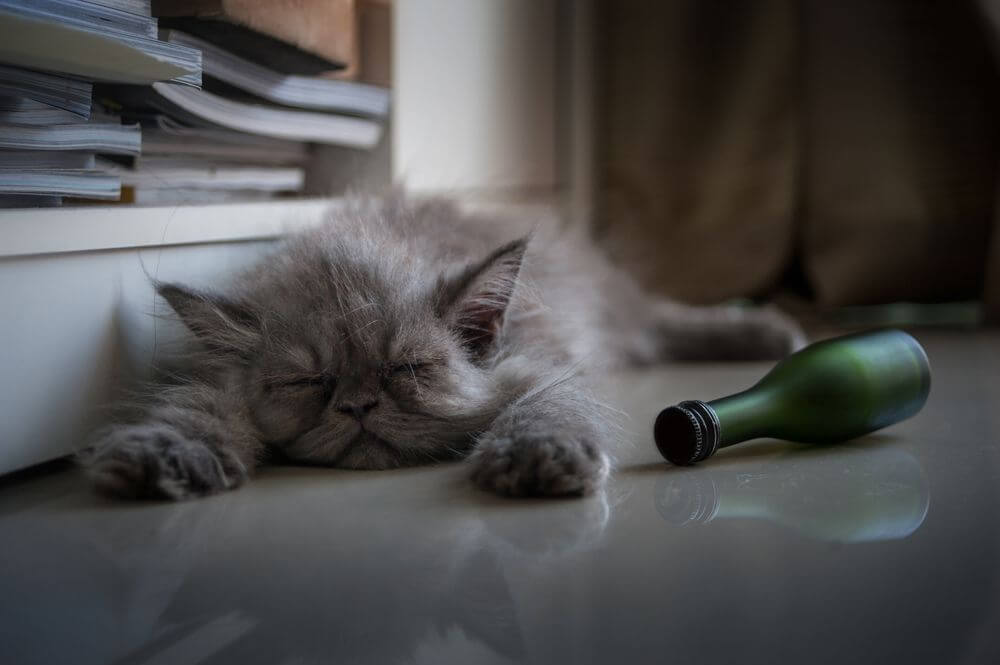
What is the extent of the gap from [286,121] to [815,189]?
170 cm

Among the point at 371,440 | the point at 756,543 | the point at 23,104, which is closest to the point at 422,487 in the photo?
the point at 371,440

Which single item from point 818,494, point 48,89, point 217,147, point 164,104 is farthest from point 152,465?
point 818,494

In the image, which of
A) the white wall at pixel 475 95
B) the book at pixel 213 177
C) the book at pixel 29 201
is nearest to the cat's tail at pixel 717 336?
the white wall at pixel 475 95

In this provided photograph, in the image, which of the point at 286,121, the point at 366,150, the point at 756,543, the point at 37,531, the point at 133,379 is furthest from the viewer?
the point at 366,150

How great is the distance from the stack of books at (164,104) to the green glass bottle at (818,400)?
96 centimetres

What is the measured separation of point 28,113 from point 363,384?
0.60 meters

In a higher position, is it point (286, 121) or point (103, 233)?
Answer: point (286, 121)

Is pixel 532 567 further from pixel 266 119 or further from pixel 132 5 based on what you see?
pixel 266 119

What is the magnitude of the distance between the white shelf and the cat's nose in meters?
0.46

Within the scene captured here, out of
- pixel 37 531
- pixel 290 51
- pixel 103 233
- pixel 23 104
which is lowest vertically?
pixel 37 531

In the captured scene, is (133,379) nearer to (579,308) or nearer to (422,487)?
(422,487)

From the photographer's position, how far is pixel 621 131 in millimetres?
3209

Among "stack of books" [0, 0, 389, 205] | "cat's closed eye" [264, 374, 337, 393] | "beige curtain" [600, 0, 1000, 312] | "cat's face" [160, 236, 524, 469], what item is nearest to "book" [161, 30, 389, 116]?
"stack of books" [0, 0, 389, 205]

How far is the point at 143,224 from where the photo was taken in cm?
152
